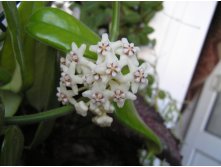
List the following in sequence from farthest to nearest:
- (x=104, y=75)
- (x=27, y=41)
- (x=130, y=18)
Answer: (x=130, y=18)
(x=27, y=41)
(x=104, y=75)

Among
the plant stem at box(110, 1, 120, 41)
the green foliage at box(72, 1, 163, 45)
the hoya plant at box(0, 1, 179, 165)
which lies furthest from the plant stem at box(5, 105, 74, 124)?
the green foliage at box(72, 1, 163, 45)

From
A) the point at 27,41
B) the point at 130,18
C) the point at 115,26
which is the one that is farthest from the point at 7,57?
the point at 130,18

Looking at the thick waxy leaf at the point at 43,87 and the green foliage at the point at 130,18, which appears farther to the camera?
the green foliage at the point at 130,18

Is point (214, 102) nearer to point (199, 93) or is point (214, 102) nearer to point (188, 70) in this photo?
point (199, 93)

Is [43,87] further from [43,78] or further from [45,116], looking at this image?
[45,116]

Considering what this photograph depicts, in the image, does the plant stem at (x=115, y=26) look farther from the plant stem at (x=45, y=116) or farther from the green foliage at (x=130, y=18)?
the green foliage at (x=130, y=18)

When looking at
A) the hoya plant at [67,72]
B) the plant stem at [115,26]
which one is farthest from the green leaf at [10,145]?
the plant stem at [115,26]
